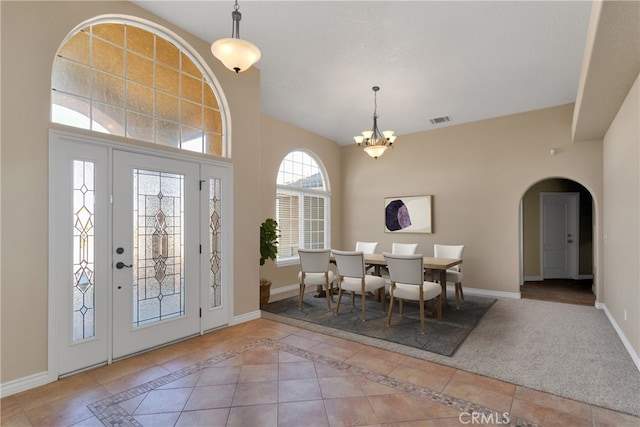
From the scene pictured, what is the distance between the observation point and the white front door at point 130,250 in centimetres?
265

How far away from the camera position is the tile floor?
2.10 metres

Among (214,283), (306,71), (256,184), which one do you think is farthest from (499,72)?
(214,283)

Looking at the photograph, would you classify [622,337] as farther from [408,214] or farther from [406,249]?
[408,214]

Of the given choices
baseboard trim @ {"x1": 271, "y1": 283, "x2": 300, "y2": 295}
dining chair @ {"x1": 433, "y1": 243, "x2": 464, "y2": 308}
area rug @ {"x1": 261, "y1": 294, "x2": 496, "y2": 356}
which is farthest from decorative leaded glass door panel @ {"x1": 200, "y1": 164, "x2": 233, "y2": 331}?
dining chair @ {"x1": 433, "y1": 243, "x2": 464, "y2": 308}

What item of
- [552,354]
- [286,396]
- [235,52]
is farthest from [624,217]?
[235,52]

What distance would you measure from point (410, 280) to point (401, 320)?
66 cm

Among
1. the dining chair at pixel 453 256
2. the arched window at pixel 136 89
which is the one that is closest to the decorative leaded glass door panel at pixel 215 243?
the arched window at pixel 136 89

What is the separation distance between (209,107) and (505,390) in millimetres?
4133

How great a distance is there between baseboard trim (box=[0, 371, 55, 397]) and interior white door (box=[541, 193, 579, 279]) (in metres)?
8.77

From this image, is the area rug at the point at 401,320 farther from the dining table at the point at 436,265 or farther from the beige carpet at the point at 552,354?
the dining table at the point at 436,265

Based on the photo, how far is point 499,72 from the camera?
4.17m

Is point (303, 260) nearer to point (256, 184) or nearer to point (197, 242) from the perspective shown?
point (256, 184)

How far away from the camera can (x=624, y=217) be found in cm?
331

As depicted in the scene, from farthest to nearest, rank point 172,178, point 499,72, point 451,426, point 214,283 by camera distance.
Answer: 1. point 499,72
2. point 214,283
3. point 172,178
4. point 451,426
